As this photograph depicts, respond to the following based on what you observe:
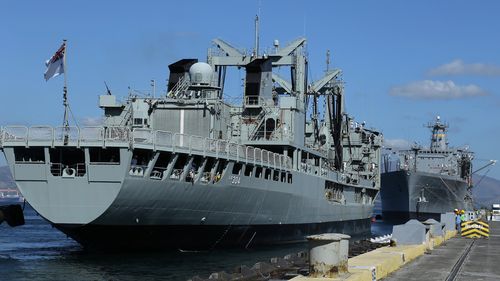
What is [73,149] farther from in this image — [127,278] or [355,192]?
[355,192]

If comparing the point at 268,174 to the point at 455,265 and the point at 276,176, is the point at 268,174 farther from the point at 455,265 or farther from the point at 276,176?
the point at 455,265

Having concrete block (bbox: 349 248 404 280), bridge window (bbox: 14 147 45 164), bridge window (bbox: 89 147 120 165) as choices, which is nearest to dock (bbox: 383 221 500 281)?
concrete block (bbox: 349 248 404 280)

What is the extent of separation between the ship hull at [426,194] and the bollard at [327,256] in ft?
275

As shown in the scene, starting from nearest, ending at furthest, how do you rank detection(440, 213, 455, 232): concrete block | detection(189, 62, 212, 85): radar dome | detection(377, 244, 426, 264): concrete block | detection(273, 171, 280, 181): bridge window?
detection(377, 244, 426, 264): concrete block, detection(273, 171, 280, 181): bridge window, detection(440, 213, 455, 232): concrete block, detection(189, 62, 212, 85): radar dome

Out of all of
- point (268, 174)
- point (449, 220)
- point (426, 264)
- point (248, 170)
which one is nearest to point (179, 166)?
point (248, 170)

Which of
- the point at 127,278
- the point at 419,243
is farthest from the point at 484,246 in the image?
the point at 127,278

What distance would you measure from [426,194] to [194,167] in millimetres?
69268

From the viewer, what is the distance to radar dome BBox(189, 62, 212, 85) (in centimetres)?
4503

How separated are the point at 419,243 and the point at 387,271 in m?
8.41

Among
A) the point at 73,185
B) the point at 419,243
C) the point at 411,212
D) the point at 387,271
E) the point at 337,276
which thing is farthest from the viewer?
the point at 411,212

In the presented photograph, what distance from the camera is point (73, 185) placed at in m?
32.8

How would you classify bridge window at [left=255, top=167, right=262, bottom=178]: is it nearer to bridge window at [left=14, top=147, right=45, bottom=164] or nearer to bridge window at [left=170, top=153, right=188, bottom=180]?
bridge window at [left=170, top=153, right=188, bottom=180]

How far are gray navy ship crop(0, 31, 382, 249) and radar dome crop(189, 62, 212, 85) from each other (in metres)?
0.07

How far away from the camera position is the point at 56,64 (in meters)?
36.7
